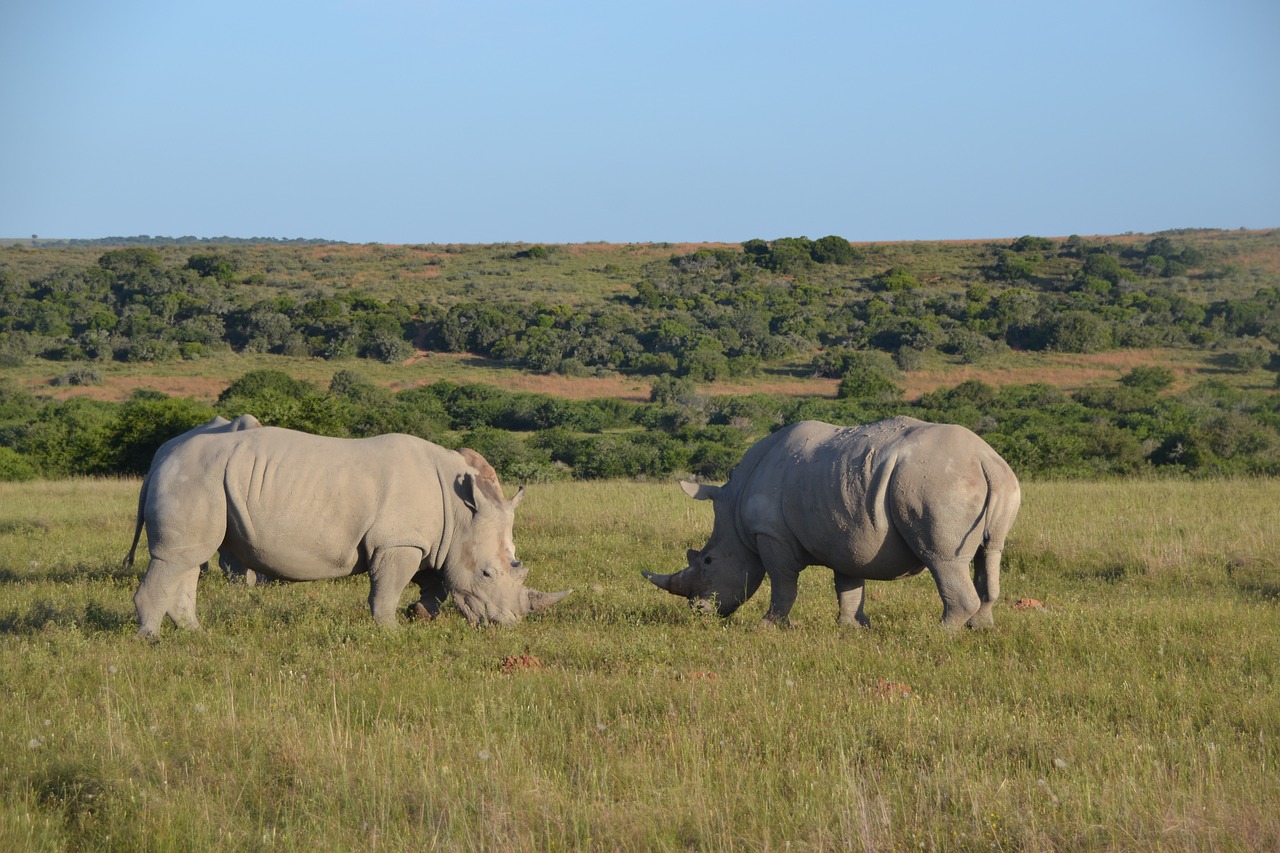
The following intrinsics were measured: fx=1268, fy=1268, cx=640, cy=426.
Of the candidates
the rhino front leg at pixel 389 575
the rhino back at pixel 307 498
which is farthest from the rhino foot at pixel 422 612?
the rhino back at pixel 307 498

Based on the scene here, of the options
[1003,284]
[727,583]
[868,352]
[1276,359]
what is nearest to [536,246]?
[1003,284]

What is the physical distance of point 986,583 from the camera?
9891mm

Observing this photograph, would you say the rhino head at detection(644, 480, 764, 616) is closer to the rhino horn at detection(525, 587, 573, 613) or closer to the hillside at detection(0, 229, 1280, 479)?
the rhino horn at detection(525, 587, 573, 613)

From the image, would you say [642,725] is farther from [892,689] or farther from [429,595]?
[429,595]

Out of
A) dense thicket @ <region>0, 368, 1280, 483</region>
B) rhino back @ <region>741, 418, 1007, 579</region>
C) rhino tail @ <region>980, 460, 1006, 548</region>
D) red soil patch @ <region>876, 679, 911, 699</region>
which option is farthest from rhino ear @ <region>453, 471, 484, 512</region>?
dense thicket @ <region>0, 368, 1280, 483</region>

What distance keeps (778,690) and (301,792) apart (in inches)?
121

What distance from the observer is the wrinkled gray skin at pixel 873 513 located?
30.9 feet

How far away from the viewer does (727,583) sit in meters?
10.8

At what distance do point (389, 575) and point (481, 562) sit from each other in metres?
0.76

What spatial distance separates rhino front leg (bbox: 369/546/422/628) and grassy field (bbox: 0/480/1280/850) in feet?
0.70

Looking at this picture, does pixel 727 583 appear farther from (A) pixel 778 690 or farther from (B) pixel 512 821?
(B) pixel 512 821

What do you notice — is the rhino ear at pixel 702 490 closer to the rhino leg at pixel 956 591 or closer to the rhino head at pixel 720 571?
the rhino head at pixel 720 571

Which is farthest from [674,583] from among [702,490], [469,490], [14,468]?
[14,468]

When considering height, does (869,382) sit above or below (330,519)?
below
